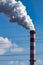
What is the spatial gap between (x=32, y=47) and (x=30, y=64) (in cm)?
151

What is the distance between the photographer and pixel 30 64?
19859 millimetres

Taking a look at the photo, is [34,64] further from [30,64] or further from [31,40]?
[31,40]

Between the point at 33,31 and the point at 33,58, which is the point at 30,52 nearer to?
the point at 33,58

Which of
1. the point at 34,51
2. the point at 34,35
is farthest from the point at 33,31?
the point at 34,51

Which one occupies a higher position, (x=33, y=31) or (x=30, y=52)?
(x=33, y=31)

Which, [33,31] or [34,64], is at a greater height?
[33,31]

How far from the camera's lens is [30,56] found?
2014 centimetres

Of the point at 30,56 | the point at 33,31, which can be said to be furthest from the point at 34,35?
the point at 30,56

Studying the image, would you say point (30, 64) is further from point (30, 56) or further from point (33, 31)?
point (33, 31)

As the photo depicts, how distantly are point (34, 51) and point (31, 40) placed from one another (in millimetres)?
1026

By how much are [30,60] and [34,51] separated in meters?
0.89

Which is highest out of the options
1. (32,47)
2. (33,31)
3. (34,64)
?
(33,31)

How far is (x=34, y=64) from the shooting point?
1984 centimetres

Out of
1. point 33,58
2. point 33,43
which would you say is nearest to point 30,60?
point 33,58
